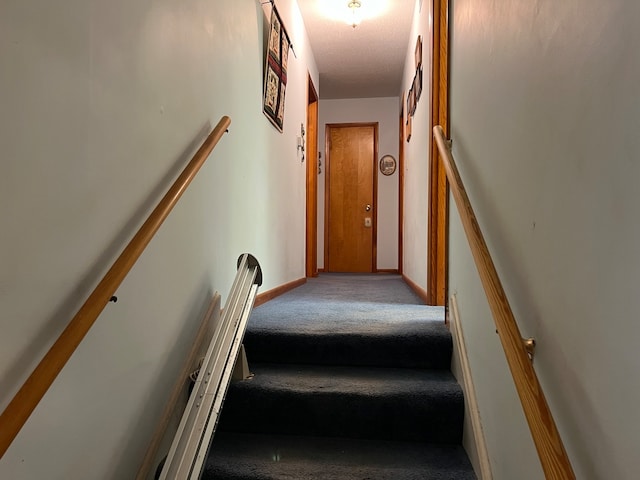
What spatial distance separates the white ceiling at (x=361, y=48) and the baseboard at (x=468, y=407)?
10.7ft

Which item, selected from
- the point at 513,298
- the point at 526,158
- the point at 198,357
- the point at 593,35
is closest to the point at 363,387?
the point at 198,357

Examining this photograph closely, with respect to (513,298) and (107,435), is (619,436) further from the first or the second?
(107,435)

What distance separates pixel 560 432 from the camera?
0.85m

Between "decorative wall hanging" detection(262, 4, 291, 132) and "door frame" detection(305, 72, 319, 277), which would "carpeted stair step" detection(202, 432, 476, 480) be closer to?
"decorative wall hanging" detection(262, 4, 291, 132)

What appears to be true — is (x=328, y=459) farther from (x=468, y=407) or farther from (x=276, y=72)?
(x=276, y=72)

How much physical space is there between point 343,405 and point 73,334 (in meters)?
1.09

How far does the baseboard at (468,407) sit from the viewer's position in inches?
55.6

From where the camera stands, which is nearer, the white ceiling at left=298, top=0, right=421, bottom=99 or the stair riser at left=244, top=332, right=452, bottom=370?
the stair riser at left=244, top=332, right=452, bottom=370

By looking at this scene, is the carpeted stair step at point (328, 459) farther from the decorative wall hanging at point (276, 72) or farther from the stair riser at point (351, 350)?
the decorative wall hanging at point (276, 72)

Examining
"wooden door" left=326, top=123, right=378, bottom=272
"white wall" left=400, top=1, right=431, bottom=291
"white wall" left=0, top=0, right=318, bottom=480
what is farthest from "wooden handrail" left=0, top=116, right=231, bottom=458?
"wooden door" left=326, top=123, right=378, bottom=272

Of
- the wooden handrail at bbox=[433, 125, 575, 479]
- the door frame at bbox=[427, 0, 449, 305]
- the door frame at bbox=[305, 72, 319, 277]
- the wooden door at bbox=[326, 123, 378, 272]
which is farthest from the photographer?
the wooden door at bbox=[326, 123, 378, 272]

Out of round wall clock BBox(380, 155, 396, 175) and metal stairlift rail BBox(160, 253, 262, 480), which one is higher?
round wall clock BBox(380, 155, 396, 175)

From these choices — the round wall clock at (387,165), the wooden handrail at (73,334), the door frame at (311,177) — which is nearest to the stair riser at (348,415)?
the wooden handrail at (73,334)

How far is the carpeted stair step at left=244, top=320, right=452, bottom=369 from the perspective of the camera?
2016mm
